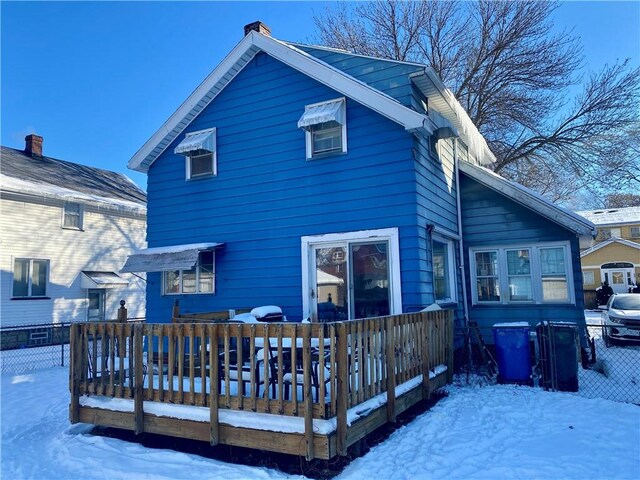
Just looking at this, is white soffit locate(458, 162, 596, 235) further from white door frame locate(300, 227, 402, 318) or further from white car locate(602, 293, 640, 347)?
white car locate(602, 293, 640, 347)

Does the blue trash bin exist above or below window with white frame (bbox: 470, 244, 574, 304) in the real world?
below

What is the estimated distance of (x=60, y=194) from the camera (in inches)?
633

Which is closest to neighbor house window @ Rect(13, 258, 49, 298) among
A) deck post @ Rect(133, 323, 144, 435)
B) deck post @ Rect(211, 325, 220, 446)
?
deck post @ Rect(133, 323, 144, 435)

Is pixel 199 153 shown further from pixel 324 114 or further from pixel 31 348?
pixel 31 348

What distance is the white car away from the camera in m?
11.6

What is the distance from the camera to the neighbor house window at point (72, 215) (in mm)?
16831

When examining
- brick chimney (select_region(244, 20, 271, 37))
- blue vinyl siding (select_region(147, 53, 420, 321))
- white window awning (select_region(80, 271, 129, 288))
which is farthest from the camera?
white window awning (select_region(80, 271, 129, 288))

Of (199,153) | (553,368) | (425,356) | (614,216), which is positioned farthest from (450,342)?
(614,216)

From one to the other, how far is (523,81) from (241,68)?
14336mm

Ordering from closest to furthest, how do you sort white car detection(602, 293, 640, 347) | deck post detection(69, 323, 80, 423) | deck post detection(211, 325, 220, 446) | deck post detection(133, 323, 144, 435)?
deck post detection(211, 325, 220, 446)
deck post detection(133, 323, 144, 435)
deck post detection(69, 323, 80, 423)
white car detection(602, 293, 640, 347)

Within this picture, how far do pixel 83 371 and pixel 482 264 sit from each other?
25.5ft

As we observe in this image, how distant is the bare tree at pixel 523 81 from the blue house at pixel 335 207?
377 inches

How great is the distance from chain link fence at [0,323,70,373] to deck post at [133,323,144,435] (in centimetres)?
678

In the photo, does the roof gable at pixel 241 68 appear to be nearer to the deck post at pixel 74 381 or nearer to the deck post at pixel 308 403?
the deck post at pixel 308 403
